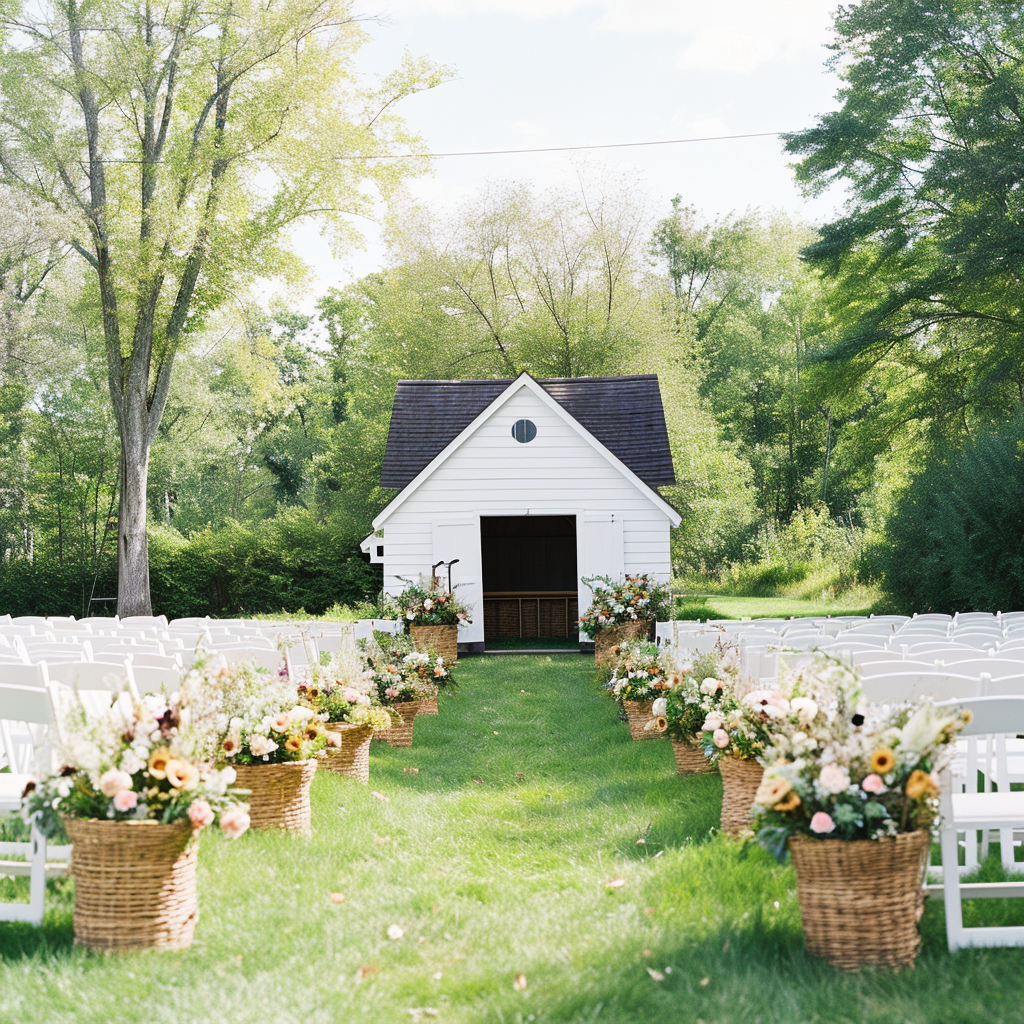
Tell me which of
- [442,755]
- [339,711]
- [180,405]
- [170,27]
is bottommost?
[442,755]

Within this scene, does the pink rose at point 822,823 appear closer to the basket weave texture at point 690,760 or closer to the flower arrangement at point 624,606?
the basket weave texture at point 690,760

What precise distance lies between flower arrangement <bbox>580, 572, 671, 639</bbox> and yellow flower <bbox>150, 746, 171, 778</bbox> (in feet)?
36.3

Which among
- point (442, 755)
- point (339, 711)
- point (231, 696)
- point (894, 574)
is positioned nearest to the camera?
point (231, 696)

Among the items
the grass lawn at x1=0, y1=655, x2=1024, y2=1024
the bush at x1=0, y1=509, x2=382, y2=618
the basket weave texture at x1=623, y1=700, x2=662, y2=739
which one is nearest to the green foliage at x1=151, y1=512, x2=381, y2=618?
the bush at x1=0, y1=509, x2=382, y2=618

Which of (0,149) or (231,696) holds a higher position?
(0,149)

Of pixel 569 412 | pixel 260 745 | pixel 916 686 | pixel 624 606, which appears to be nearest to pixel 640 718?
pixel 916 686

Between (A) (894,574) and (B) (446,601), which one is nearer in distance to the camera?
(B) (446,601)

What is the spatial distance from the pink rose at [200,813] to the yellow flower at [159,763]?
0.52 feet

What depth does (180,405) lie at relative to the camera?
124 feet

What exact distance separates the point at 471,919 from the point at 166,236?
64.6 ft

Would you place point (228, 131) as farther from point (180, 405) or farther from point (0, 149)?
point (180, 405)

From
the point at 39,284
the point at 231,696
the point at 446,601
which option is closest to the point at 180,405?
the point at 39,284

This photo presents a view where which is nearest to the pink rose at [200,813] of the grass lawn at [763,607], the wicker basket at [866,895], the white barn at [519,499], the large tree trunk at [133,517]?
the wicker basket at [866,895]

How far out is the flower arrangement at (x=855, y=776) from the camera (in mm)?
3311
